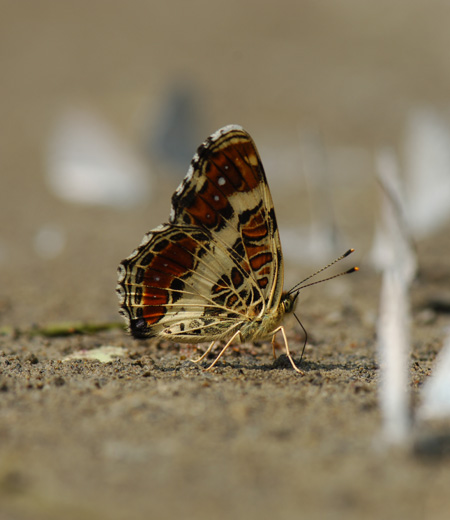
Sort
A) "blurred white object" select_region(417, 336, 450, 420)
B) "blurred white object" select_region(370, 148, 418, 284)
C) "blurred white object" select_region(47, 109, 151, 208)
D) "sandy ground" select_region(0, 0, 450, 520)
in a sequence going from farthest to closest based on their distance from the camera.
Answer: "blurred white object" select_region(47, 109, 151, 208), "blurred white object" select_region(370, 148, 418, 284), "blurred white object" select_region(417, 336, 450, 420), "sandy ground" select_region(0, 0, 450, 520)

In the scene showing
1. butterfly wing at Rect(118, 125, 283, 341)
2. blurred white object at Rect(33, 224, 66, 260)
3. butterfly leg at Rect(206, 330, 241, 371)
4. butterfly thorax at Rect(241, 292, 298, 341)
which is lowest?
butterfly leg at Rect(206, 330, 241, 371)

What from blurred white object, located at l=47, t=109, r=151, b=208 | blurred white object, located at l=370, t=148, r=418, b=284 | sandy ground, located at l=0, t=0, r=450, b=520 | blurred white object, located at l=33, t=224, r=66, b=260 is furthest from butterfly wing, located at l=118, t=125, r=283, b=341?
blurred white object, located at l=47, t=109, r=151, b=208

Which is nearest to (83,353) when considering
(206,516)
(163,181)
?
(206,516)

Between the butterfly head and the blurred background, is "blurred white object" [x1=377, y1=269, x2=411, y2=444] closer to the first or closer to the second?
the butterfly head

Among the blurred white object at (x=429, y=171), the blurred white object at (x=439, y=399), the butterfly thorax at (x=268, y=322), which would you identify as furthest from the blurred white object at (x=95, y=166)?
the blurred white object at (x=439, y=399)

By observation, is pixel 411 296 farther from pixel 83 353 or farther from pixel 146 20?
pixel 146 20

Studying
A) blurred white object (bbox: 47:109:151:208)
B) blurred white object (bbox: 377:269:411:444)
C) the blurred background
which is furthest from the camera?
blurred white object (bbox: 47:109:151:208)

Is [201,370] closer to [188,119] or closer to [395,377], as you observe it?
[395,377]

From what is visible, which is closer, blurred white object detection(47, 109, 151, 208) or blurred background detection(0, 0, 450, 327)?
blurred background detection(0, 0, 450, 327)

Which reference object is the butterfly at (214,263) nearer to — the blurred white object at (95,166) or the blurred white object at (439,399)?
the blurred white object at (439,399)

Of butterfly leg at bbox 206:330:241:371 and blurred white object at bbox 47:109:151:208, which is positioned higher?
blurred white object at bbox 47:109:151:208
